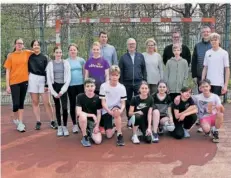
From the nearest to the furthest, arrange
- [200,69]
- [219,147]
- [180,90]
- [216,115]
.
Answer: [219,147] < [216,115] < [180,90] < [200,69]

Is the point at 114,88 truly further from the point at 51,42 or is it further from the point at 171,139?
the point at 51,42

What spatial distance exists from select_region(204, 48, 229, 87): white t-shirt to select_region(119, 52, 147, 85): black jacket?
47.8 inches

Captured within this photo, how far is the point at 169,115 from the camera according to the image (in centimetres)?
609

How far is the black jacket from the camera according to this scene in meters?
6.31

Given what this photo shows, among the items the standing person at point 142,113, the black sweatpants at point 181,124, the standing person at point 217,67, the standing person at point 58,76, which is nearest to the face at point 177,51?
the standing person at point 217,67

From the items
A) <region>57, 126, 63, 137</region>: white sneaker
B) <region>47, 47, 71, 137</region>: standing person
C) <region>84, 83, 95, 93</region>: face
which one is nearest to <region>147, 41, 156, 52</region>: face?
<region>84, 83, 95, 93</region>: face

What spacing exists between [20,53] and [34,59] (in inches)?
11.1

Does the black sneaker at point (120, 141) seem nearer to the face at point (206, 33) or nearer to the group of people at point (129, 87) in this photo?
the group of people at point (129, 87)

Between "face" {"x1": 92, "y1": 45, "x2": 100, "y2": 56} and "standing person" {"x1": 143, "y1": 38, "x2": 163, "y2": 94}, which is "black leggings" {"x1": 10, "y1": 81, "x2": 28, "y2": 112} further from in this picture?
"standing person" {"x1": 143, "y1": 38, "x2": 163, "y2": 94}

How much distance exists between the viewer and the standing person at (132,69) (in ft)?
20.7

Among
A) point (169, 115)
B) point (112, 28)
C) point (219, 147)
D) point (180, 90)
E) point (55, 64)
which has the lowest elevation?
point (219, 147)

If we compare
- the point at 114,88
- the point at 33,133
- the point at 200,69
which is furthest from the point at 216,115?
the point at 33,133

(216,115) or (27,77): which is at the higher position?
(27,77)

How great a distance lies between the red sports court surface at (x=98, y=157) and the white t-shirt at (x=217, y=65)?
1.04m
